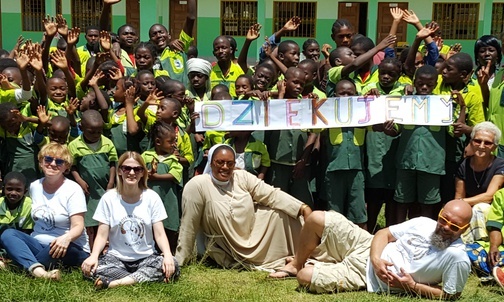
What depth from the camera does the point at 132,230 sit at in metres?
5.21

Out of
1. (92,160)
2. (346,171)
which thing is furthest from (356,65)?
(92,160)

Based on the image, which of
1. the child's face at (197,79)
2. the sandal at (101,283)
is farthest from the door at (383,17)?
the sandal at (101,283)

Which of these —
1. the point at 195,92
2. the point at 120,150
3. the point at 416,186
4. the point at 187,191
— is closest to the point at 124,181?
the point at 187,191

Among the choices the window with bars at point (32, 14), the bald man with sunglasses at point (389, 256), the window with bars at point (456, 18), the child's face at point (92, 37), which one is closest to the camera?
the bald man with sunglasses at point (389, 256)

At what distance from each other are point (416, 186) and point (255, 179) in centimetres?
159

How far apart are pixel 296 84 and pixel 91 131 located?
6.58 ft

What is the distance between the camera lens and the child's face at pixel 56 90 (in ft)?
20.5

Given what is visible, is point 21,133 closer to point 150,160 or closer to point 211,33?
point 150,160

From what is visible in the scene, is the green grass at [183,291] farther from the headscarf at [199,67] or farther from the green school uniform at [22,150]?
the headscarf at [199,67]

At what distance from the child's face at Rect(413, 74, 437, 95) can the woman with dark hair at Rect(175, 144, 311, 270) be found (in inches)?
65.6

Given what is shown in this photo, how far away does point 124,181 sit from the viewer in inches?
206

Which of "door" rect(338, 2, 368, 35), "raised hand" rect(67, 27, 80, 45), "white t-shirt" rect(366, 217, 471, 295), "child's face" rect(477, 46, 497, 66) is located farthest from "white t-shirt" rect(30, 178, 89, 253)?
"door" rect(338, 2, 368, 35)

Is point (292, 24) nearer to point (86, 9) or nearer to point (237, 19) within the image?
point (237, 19)

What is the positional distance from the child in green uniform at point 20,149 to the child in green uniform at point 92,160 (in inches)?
18.1
